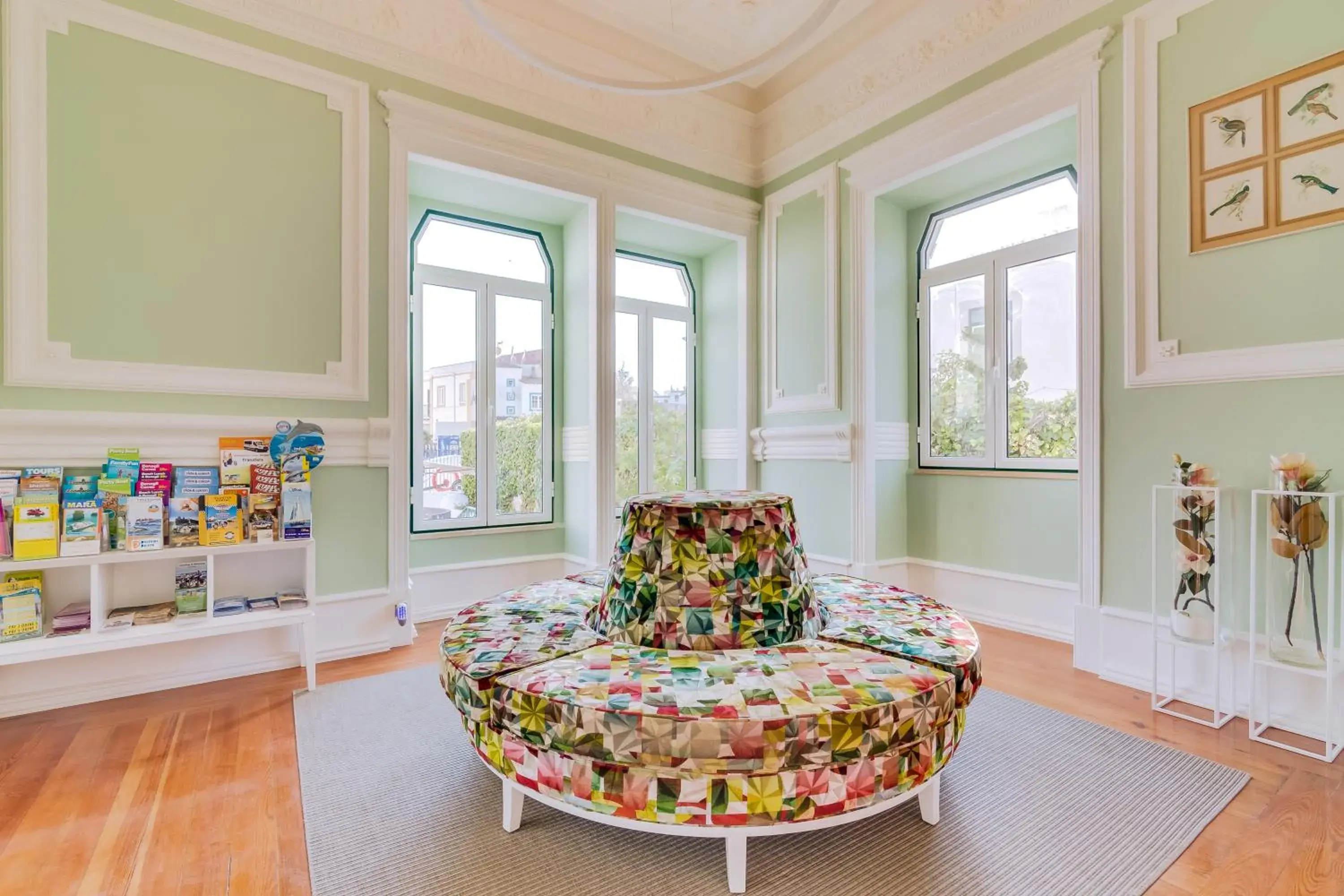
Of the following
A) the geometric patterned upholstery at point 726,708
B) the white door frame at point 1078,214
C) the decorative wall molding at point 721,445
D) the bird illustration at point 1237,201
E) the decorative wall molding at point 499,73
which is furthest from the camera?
the decorative wall molding at point 721,445

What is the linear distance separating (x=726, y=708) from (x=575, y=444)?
321 cm

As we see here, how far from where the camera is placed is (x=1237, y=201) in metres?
2.43

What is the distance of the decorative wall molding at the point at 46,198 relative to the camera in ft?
8.11

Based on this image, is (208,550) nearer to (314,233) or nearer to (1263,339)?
(314,233)

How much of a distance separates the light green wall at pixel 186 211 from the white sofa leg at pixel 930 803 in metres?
3.08

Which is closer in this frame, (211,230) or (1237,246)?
(1237,246)

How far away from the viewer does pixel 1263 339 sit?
7.77ft

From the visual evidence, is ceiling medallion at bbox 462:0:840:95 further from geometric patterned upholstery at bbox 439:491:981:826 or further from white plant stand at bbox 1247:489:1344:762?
white plant stand at bbox 1247:489:1344:762

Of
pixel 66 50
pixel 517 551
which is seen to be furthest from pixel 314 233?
pixel 517 551

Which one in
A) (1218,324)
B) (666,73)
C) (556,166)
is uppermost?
(666,73)

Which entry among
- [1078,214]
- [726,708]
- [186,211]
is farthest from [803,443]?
[186,211]

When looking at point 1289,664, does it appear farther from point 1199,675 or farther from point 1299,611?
point 1199,675

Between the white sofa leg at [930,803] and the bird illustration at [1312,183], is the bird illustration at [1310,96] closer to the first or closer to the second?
the bird illustration at [1312,183]

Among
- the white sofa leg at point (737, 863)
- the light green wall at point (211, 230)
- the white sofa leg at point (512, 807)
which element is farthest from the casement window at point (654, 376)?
the white sofa leg at point (737, 863)
